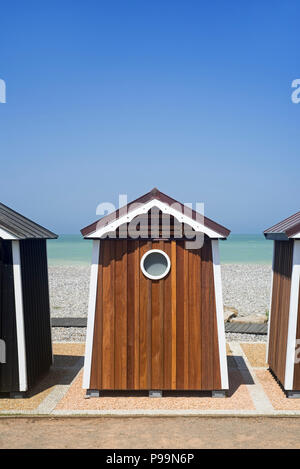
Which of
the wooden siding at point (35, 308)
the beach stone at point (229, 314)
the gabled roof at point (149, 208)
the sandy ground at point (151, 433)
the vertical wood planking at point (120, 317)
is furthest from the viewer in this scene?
the beach stone at point (229, 314)

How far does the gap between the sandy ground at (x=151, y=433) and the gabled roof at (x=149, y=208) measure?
366 centimetres

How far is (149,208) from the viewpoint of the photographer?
29.7 feet

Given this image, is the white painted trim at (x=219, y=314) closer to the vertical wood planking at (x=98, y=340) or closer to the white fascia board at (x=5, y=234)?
the vertical wood planking at (x=98, y=340)

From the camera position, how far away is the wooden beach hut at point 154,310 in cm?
916

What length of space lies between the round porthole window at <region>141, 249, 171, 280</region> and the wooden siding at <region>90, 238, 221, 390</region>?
0.37ft

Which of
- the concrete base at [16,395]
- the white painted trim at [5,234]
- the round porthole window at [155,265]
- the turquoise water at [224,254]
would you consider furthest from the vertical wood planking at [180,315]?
the turquoise water at [224,254]

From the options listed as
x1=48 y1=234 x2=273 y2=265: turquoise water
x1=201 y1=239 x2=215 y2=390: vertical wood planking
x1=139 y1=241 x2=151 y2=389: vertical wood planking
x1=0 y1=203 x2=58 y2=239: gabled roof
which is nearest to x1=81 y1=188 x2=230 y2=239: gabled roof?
x1=201 y1=239 x2=215 y2=390: vertical wood planking

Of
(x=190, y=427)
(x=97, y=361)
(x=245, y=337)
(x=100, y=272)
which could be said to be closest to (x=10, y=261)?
(x=100, y=272)

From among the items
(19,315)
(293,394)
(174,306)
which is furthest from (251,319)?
(19,315)

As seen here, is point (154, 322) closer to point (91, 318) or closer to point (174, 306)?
point (174, 306)

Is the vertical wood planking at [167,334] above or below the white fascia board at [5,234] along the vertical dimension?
below

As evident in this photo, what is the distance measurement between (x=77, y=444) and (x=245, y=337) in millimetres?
8839

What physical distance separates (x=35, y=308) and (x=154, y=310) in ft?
9.66
